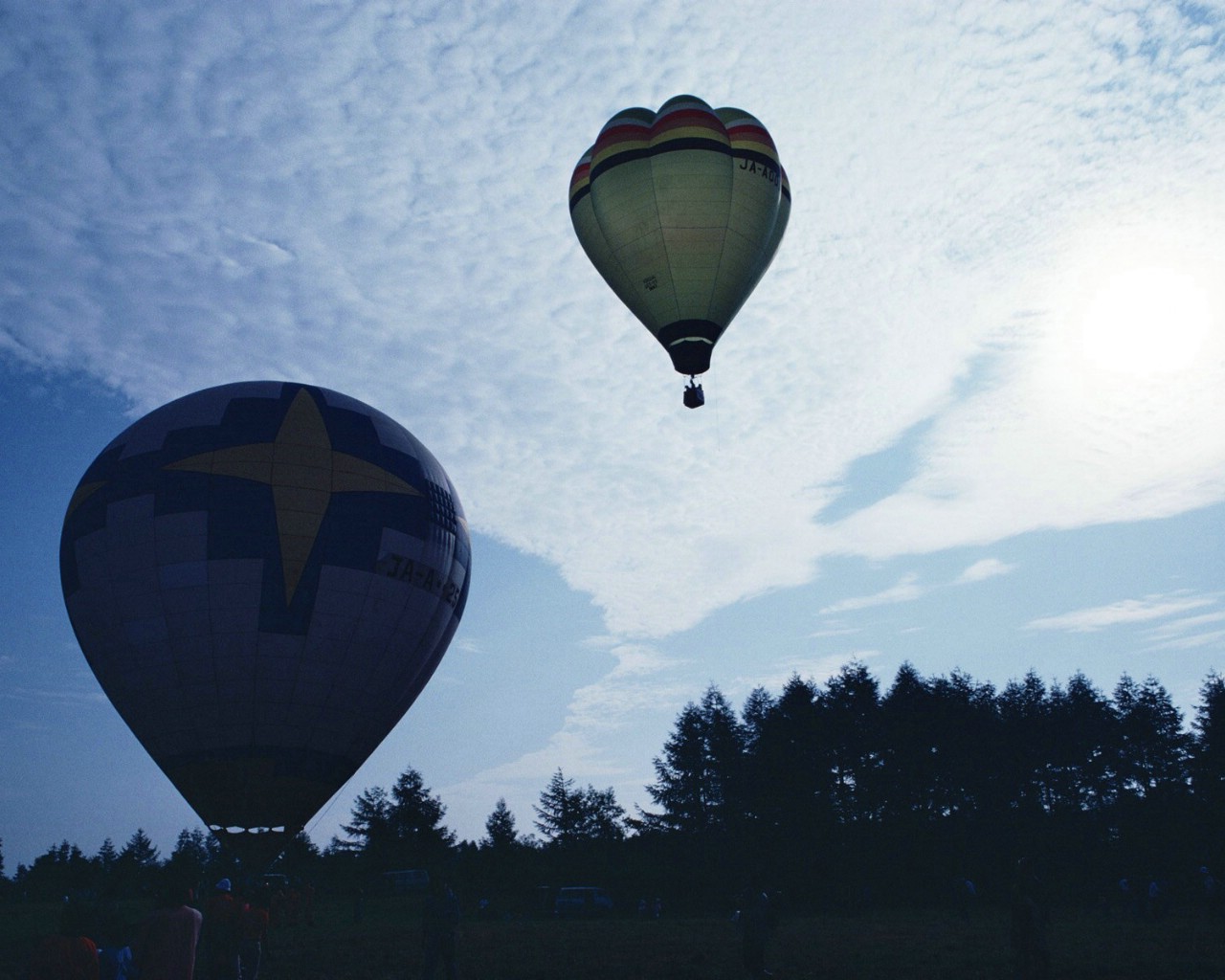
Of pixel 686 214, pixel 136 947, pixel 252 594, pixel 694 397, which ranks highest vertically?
pixel 686 214

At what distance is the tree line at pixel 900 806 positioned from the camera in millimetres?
49906

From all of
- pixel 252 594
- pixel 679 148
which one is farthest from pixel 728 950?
pixel 679 148

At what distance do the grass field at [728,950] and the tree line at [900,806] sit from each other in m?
15.7

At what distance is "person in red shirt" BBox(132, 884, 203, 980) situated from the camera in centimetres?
826

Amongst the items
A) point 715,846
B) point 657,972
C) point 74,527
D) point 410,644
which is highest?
point 74,527

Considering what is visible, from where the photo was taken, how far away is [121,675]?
2455 centimetres

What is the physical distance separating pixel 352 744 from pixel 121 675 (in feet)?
19.6

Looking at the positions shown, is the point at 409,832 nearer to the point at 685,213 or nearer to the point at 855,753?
the point at 855,753

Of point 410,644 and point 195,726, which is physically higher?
point 410,644

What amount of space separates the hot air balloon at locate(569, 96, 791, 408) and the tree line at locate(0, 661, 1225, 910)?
29501mm

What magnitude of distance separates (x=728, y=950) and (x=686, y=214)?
63.2ft

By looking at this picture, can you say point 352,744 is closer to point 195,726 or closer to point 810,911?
point 195,726

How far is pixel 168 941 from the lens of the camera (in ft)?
27.3

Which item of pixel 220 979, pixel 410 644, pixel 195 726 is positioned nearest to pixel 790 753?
pixel 410 644
